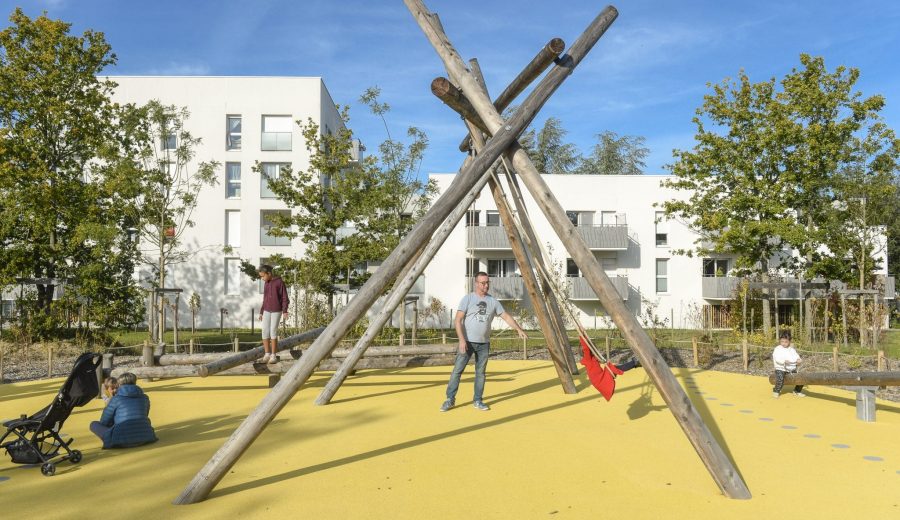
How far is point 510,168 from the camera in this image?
6980mm

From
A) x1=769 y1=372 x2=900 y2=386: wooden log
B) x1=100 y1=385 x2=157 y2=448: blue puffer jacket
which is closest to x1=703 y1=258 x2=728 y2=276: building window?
x1=769 y1=372 x2=900 y2=386: wooden log

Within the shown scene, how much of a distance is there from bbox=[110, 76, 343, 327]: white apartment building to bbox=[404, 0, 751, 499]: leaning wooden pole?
25.3 m

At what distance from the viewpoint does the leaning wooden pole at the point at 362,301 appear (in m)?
4.90

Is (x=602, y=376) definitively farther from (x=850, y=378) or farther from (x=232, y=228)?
(x=232, y=228)

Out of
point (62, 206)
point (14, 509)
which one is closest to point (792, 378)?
point (14, 509)

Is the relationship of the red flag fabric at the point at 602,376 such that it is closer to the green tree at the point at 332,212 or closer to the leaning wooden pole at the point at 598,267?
the leaning wooden pole at the point at 598,267

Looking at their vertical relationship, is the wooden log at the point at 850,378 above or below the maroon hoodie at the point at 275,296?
below

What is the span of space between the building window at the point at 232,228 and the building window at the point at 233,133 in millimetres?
3191

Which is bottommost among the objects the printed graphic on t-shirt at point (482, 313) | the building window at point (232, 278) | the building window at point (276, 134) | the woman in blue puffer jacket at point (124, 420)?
the woman in blue puffer jacket at point (124, 420)

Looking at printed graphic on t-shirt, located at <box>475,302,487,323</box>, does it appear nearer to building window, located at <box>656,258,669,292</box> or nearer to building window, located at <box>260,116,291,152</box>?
building window, located at <box>260,116,291,152</box>

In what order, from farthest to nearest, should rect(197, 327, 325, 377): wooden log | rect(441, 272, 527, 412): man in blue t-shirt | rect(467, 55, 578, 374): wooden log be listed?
rect(441, 272, 527, 412): man in blue t-shirt → rect(197, 327, 325, 377): wooden log → rect(467, 55, 578, 374): wooden log

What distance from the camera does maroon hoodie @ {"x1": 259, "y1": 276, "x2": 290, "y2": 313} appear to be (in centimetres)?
965

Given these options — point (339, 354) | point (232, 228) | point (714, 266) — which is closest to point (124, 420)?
point (339, 354)

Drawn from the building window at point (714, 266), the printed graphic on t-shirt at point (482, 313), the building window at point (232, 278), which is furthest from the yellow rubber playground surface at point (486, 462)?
the building window at point (714, 266)
